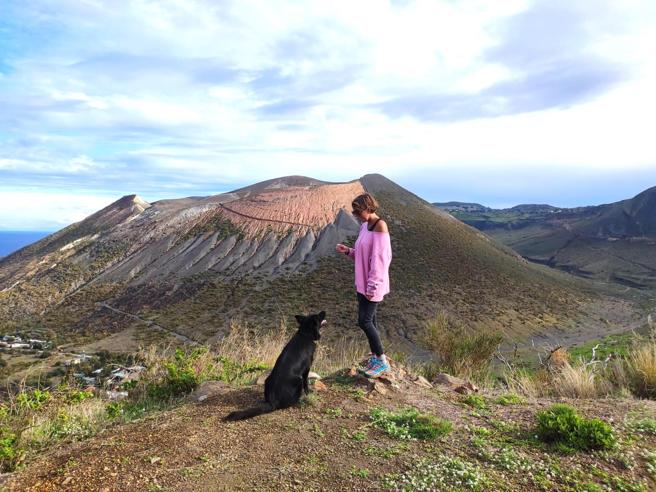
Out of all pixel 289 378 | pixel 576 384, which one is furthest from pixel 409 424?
pixel 576 384

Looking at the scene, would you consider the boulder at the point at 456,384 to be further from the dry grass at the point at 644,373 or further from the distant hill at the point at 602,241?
the distant hill at the point at 602,241

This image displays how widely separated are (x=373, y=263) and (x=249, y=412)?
213cm

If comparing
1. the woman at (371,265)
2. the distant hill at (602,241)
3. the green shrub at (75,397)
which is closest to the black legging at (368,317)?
the woman at (371,265)

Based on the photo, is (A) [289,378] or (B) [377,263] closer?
(A) [289,378]

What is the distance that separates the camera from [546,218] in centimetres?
12181

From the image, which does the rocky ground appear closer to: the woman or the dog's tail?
the dog's tail

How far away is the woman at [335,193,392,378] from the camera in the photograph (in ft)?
17.3

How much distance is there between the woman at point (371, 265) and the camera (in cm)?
526

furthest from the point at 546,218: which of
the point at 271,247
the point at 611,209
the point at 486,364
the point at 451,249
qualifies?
the point at 486,364

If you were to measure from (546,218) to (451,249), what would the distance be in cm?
9216

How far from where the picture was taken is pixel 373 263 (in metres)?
5.27

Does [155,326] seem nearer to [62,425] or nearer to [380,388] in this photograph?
[62,425]

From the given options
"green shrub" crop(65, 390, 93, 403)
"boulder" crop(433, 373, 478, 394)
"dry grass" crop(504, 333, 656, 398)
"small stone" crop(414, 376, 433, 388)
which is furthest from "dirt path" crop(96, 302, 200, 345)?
"dry grass" crop(504, 333, 656, 398)

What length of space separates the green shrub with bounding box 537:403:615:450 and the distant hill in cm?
5761
